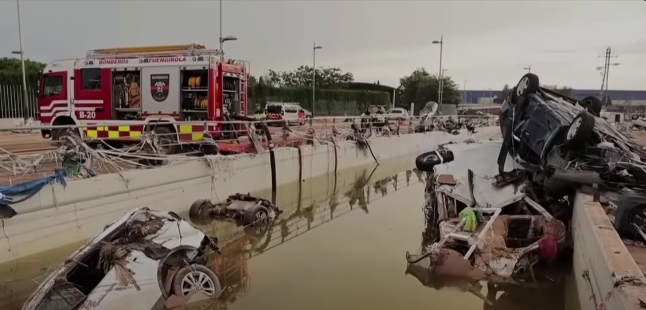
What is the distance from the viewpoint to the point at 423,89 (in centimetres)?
6125

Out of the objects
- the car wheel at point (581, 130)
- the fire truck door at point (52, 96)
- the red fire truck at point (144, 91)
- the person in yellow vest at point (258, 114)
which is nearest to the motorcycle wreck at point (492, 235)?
the car wheel at point (581, 130)

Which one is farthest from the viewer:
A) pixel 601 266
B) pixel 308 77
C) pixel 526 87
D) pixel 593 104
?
pixel 308 77

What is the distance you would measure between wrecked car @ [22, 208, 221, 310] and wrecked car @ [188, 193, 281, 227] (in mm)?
2971

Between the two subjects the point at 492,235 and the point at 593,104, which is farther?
the point at 593,104

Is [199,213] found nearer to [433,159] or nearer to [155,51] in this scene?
[433,159]

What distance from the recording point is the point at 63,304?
4641mm

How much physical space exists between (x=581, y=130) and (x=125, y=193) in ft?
22.9

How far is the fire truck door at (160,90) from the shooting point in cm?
1316

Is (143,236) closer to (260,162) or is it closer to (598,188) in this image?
(598,188)

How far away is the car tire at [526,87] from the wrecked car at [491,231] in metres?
1.84

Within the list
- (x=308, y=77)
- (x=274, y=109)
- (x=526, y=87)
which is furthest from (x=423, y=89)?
(x=526, y=87)

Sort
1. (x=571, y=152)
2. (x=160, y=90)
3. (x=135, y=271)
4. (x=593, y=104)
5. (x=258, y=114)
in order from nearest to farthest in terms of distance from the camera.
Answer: (x=135, y=271)
(x=571, y=152)
(x=593, y=104)
(x=160, y=90)
(x=258, y=114)

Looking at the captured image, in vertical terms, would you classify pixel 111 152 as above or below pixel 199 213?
above

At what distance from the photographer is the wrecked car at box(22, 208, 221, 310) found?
468 centimetres
